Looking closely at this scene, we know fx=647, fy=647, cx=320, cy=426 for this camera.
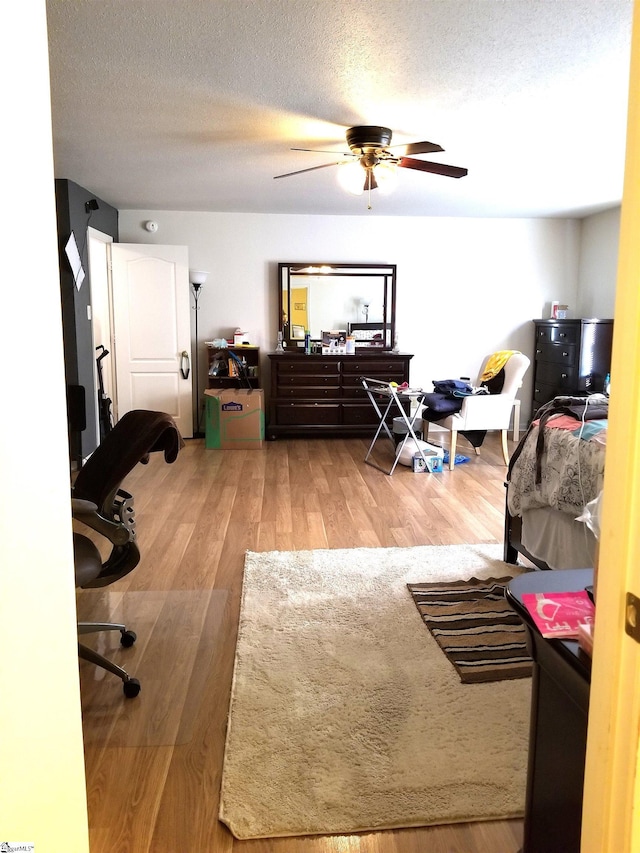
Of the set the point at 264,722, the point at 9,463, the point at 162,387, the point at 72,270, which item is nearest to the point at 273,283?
the point at 162,387

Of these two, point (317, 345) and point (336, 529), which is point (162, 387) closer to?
point (317, 345)

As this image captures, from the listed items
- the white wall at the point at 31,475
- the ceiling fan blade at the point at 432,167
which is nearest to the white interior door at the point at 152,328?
the ceiling fan blade at the point at 432,167

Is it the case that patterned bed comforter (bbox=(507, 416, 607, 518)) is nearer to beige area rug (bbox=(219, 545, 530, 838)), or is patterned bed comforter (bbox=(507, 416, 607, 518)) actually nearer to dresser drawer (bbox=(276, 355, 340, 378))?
beige area rug (bbox=(219, 545, 530, 838))

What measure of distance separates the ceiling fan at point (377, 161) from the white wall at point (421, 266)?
2806 mm

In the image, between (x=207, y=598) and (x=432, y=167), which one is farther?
(x=432, y=167)

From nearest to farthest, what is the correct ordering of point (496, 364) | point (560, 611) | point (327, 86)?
point (560, 611)
point (327, 86)
point (496, 364)

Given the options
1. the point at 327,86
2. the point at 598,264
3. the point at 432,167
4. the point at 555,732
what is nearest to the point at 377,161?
the point at 432,167

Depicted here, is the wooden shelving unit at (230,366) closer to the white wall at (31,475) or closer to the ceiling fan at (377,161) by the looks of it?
the ceiling fan at (377,161)

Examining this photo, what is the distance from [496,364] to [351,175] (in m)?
2.83

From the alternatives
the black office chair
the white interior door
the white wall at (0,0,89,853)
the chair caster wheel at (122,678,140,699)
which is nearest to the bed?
the black office chair

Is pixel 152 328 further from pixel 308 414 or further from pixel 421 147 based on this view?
pixel 421 147

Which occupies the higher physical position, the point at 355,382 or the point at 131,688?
the point at 355,382

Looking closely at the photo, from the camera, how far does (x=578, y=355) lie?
6172mm

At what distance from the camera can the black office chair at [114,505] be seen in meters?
2.22
